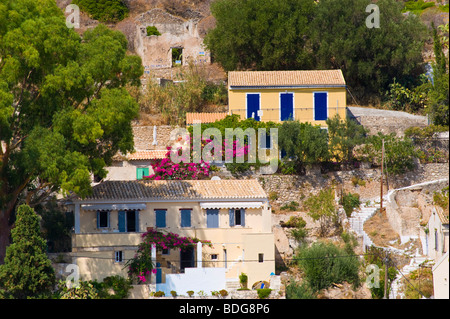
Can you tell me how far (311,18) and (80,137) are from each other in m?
23.5

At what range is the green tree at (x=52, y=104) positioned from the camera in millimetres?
36156

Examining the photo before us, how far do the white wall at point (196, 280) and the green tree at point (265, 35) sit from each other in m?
19.4

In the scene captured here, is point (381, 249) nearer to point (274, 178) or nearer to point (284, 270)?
point (284, 270)

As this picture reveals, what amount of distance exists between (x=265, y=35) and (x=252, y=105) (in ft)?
22.3

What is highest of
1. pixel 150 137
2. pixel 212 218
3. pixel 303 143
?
pixel 150 137

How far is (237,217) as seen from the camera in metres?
40.8

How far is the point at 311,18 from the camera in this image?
185 ft

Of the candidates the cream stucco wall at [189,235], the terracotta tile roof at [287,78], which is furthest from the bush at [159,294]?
the terracotta tile roof at [287,78]

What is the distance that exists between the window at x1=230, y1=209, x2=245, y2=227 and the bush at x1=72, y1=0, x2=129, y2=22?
100 ft

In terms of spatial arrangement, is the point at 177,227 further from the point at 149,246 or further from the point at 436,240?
the point at 436,240

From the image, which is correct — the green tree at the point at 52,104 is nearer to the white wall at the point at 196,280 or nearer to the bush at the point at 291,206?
the white wall at the point at 196,280

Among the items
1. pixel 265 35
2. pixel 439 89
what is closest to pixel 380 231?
pixel 439 89

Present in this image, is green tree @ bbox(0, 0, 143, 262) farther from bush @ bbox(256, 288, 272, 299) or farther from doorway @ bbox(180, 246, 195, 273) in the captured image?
bush @ bbox(256, 288, 272, 299)
